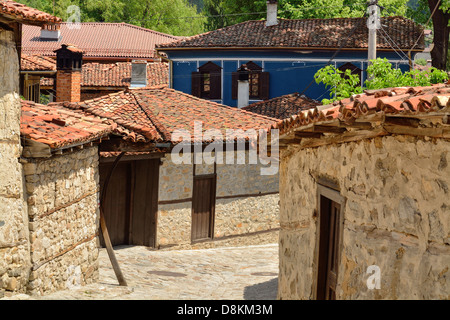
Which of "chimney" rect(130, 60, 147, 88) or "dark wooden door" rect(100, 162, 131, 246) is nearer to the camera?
"dark wooden door" rect(100, 162, 131, 246)

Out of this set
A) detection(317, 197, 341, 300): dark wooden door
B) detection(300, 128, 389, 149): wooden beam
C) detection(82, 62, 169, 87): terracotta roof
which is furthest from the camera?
detection(82, 62, 169, 87): terracotta roof

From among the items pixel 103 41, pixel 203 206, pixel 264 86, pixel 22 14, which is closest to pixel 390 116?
pixel 22 14

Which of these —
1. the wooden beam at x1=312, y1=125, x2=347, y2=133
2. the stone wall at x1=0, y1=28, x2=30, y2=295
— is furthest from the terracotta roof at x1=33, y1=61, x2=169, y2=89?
the wooden beam at x1=312, y1=125, x2=347, y2=133

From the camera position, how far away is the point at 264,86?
25.3m

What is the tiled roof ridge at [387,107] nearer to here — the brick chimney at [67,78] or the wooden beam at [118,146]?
the wooden beam at [118,146]

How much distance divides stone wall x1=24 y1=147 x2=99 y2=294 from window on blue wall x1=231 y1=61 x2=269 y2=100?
14652mm

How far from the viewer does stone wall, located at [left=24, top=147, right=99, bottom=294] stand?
8688 millimetres

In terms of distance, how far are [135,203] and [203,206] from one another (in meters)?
1.77

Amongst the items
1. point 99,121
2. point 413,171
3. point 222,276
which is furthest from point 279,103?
point 413,171

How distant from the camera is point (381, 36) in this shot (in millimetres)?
25016

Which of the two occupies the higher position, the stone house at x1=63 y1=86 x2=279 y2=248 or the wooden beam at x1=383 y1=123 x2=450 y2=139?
the wooden beam at x1=383 y1=123 x2=450 y2=139

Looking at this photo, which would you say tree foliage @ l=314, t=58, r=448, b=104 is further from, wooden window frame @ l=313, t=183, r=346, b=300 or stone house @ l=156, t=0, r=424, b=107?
stone house @ l=156, t=0, r=424, b=107

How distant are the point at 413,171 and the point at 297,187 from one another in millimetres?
3311
